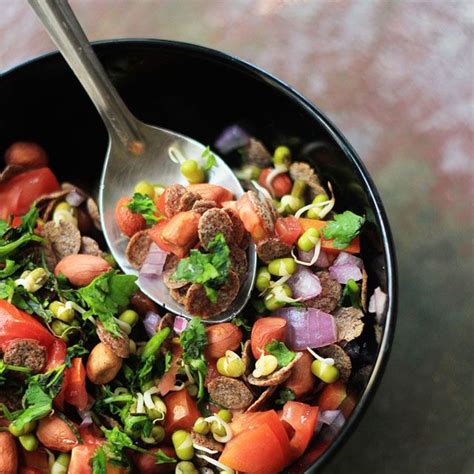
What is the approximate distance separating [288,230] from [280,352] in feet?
1.24

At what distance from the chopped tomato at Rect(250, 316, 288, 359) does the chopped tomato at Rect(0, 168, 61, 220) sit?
2.87ft

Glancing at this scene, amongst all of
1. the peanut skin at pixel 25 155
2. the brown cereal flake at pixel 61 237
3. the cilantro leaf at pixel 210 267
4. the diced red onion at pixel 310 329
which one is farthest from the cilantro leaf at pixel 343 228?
the peanut skin at pixel 25 155

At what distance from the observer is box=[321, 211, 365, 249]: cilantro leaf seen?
2084 millimetres

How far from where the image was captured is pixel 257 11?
9.31ft

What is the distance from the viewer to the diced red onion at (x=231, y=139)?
2445mm

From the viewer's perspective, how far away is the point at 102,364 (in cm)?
199

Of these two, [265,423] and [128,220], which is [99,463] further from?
[128,220]

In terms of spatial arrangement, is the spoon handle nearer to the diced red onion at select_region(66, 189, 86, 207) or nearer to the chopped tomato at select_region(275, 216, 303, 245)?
the diced red onion at select_region(66, 189, 86, 207)

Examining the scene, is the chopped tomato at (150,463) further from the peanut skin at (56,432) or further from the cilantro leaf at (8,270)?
the cilantro leaf at (8,270)

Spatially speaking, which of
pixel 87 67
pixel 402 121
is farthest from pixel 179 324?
pixel 402 121

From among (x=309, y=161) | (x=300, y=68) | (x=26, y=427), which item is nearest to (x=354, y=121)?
(x=300, y=68)

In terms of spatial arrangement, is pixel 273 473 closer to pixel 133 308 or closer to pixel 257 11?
pixel 133 308

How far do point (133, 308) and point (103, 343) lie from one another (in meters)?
0.24

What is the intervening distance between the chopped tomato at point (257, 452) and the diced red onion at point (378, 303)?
45cm
